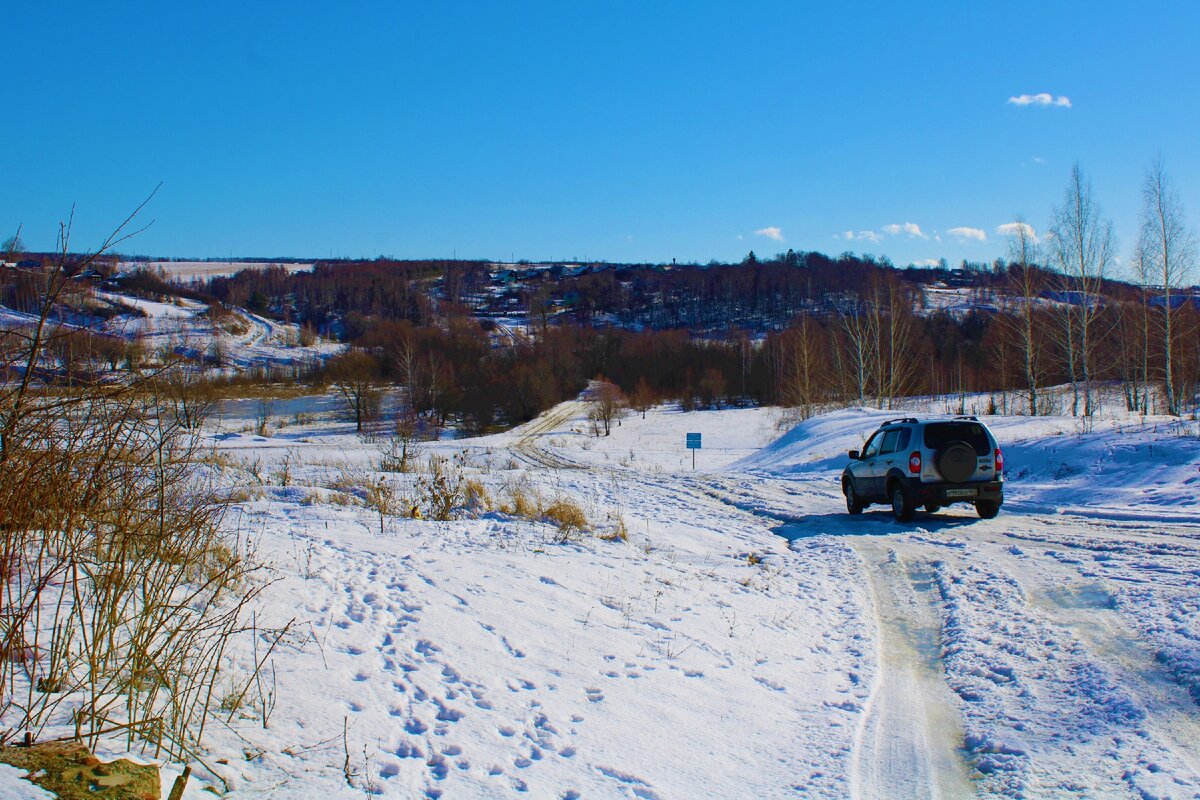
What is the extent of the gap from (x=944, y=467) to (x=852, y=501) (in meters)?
2.38

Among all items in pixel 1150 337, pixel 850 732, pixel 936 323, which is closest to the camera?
pixel 850 732

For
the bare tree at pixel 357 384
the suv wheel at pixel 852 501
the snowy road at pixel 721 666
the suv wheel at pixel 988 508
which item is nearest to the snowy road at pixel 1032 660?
the snowy road at pixel 721 666

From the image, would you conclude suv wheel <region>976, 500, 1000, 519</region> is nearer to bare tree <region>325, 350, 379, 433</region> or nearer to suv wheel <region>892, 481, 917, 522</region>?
suv wheel <region>892, 481, 917, 522</region>

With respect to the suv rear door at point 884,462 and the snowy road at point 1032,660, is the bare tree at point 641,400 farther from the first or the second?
the snowy road at point 1032,660

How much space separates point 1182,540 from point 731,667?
788cm

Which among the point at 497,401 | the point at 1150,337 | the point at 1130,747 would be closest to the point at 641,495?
the point at 1130,747

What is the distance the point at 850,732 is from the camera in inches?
182

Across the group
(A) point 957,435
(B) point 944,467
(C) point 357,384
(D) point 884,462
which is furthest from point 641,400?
(B) point 944,467

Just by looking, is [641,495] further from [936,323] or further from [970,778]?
[936,323]

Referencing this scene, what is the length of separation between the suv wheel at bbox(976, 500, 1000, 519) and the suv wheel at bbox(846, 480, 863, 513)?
220cm

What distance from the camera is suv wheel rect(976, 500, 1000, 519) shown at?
12930 mm

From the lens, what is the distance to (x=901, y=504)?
1308 centimetres

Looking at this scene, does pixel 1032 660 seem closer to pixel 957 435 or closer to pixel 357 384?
pixel 957 435

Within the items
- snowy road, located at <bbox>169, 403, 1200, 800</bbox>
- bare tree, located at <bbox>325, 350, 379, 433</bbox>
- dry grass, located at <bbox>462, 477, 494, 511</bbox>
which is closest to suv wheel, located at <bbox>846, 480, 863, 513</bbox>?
snowy road, located at <bbox>169, 403, 1200, 800</bbox>
